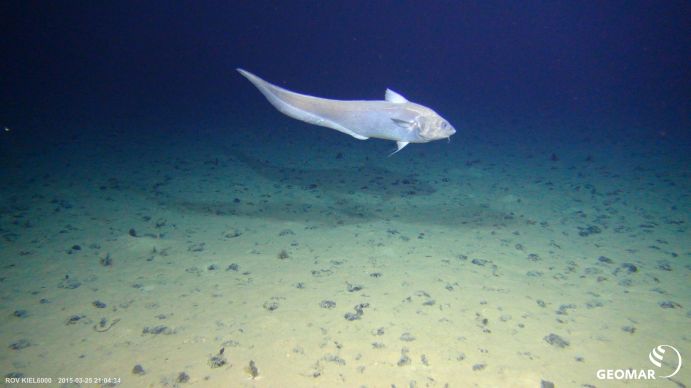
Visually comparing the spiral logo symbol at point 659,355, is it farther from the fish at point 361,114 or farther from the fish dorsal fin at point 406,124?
the fish dorsal fin at point 406,124

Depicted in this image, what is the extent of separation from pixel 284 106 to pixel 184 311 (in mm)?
2828

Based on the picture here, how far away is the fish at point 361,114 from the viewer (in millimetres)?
4742

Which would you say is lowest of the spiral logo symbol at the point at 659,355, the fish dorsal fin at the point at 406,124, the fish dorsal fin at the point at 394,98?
the spiral logo symbol at the point at 659,355

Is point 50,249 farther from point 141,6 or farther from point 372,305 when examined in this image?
point 141,6

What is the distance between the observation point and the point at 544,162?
12469mm

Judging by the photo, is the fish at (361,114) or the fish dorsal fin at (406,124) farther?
the fish at (361,114)

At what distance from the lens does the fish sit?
4.74 meters

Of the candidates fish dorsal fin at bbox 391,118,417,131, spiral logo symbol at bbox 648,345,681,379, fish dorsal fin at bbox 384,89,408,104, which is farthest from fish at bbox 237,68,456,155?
spiral logo symbol at bbox 648,345,681,379

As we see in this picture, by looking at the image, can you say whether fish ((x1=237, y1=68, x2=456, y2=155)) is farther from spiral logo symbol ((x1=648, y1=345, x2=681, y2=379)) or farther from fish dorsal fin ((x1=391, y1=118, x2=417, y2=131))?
spiral logo symbol ((x1=648, y1=345, x2=681, y2=379))

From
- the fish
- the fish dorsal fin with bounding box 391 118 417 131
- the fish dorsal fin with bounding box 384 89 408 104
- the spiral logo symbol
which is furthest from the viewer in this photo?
the fish dorsal fin with bounding box 384 89 408 104

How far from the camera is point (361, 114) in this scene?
4758 mm

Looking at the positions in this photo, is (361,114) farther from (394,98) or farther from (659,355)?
(659,355)

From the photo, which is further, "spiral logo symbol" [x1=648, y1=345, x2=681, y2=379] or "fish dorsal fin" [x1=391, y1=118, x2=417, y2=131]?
"fish dorsal fin" [x1=391, y1=118, x2=417, y2=131]

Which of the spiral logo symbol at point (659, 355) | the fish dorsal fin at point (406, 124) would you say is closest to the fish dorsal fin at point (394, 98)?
the fish dorsal fin at point (406, 124)
